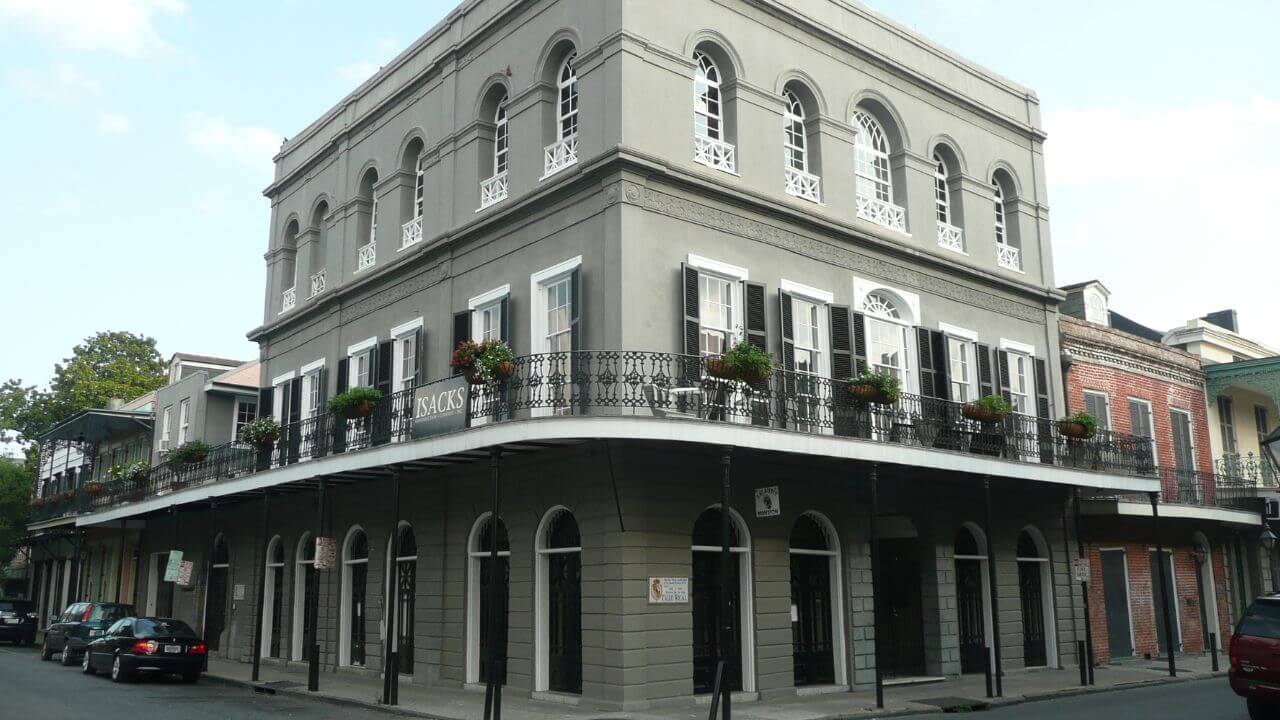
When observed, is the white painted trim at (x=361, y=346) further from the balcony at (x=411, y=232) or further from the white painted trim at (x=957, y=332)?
the white painted trim at (x=957, y=332)

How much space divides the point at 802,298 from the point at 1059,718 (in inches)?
287

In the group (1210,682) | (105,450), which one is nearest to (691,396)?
(1210,682)

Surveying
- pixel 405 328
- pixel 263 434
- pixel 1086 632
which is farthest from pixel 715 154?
pixel 263 434

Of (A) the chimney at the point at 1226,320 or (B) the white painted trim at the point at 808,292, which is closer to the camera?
(B) the white painted trim at the point at 808,292

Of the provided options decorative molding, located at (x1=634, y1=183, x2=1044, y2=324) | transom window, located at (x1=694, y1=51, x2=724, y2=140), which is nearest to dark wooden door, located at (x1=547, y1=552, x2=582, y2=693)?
decorative molding, located at (x1=634, y1=183, x2=1044, y2=324)

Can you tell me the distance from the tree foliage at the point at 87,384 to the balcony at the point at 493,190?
32.7 m

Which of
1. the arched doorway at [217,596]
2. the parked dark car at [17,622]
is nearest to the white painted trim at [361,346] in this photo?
the arched doorway at [217,596]

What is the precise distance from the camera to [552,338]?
16125mm

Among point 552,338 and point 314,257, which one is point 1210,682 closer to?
point 552,338

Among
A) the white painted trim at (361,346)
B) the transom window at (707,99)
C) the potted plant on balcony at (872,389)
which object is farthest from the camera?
the white painted trim at (361,346)

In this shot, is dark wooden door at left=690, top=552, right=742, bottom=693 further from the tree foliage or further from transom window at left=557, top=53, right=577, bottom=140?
the tree foliage

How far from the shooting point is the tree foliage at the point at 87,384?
1754 inches

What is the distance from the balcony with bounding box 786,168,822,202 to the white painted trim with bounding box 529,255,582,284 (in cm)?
410

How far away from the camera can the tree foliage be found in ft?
146
